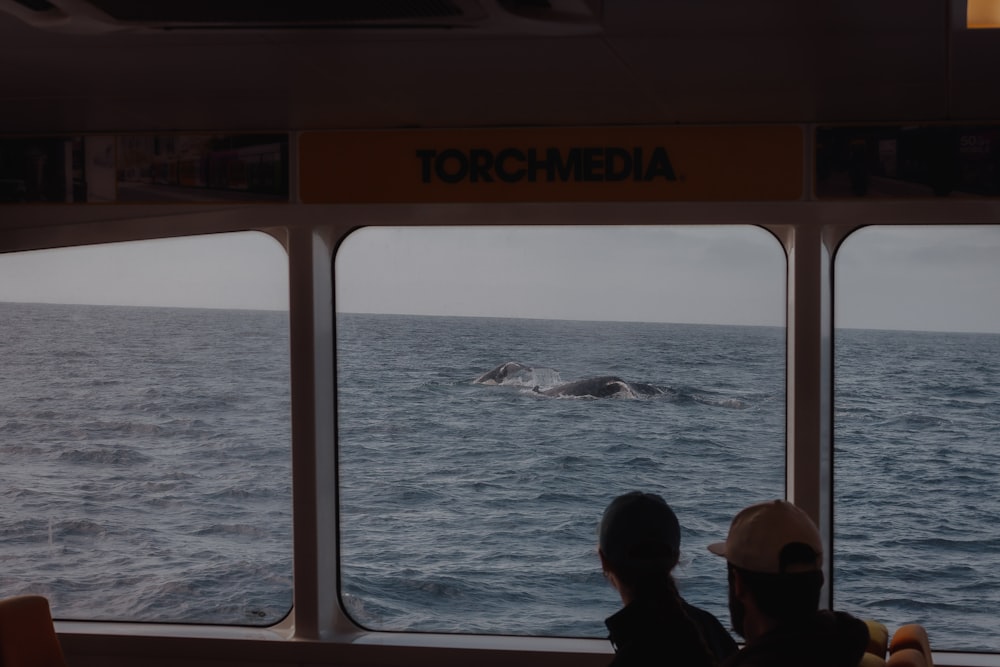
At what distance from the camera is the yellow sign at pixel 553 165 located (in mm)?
3717

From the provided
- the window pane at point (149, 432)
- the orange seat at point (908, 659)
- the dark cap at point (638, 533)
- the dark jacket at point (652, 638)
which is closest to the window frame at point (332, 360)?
the orange seat at point (908, 659)

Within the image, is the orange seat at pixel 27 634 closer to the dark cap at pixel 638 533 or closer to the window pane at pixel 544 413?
the dark cap at pixel 638 533

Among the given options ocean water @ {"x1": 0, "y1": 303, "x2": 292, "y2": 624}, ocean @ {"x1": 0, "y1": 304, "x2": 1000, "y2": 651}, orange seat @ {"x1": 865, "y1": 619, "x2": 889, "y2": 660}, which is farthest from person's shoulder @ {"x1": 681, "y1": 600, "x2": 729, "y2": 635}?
ocean water @ {"x1": 0, "y1": 303, "x2": 292, "y2": 624}

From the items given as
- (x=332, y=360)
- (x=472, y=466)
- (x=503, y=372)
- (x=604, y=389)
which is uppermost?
(x=332, y=360)

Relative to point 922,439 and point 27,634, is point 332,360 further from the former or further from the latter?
point 922,439

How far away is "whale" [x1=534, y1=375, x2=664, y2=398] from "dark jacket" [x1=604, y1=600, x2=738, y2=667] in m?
58.4

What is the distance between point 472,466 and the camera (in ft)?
196

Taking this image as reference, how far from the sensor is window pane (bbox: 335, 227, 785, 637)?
54906 millimetres

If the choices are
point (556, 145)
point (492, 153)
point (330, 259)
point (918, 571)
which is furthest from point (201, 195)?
point (918, 571)

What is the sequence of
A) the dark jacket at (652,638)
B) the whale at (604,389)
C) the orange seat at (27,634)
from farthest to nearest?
1. the whale at (604,389)
2. the orange seat at (27,634)
3. the dark jacket at (652,638)

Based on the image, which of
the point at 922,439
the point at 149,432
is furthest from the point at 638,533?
the point at 149,432

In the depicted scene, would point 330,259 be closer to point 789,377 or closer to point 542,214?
point 542,214

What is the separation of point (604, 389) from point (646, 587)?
59217mm

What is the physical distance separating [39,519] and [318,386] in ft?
207
